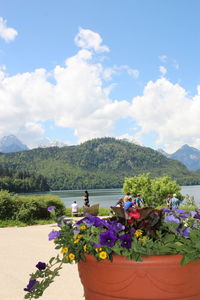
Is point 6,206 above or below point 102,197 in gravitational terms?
above

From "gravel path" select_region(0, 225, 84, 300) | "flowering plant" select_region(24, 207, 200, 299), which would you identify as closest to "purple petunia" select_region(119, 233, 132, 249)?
"flowering plant" select_region(24, 207, 200, 299)

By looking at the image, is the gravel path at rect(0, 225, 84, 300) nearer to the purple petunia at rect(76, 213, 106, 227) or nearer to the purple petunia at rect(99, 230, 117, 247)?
the purple petunia at rect(76, 213, 106, 227)

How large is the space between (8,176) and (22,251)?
106m

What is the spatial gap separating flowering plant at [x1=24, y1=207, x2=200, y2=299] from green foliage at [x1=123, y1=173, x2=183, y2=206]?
22807 millimetres

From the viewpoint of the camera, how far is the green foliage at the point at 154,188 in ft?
82.7

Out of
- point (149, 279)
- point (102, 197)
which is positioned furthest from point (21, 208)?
point (102, 197)

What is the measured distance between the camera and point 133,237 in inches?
98.0

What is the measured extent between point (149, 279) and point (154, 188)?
23.8m

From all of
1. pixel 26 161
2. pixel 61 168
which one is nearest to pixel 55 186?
pixel 61 168

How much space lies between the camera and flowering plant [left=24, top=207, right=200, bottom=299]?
2404mm

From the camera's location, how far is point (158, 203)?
25.7 m

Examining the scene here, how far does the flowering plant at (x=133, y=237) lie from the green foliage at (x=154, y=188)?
2281 cm

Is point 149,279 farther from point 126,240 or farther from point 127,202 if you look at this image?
point 127,202

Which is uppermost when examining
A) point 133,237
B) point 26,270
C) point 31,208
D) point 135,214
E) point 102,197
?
point 135,214
